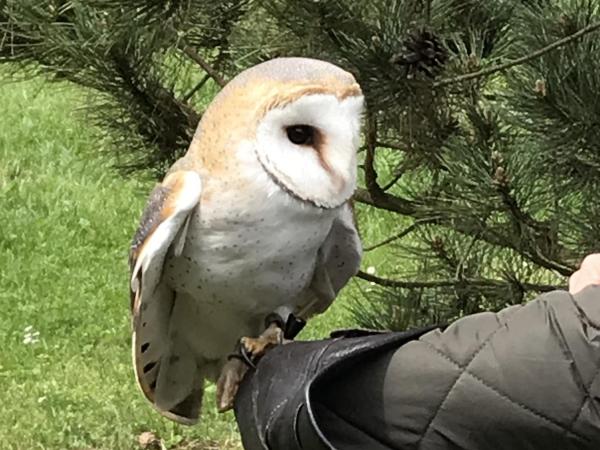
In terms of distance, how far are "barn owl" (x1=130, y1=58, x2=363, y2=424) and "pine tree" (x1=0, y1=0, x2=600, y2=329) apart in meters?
0.40

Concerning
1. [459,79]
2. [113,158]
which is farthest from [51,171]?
[459,79]

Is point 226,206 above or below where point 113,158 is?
above

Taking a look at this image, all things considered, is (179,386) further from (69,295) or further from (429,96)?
(69,295)

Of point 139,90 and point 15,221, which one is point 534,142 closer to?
point 139,90

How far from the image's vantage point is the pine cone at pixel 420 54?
1.84 metres

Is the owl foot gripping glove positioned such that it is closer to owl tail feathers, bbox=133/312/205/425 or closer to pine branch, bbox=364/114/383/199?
owl tail feathers, bbox=133/312/205/425

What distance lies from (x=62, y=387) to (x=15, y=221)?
4.63 feet

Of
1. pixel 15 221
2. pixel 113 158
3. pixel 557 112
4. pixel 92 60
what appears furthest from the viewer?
pixel 15 221

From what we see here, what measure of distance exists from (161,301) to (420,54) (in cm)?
53

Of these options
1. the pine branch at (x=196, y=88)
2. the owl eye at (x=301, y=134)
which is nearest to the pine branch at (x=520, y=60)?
the owl eye at (x=301, y=134)

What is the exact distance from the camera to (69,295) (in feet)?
13.9

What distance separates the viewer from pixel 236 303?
1520 mm

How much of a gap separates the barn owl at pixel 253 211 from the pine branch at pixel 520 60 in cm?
37

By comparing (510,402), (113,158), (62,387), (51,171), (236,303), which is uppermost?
(510,402)
